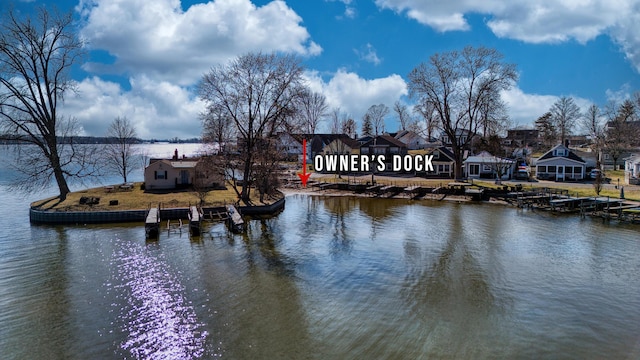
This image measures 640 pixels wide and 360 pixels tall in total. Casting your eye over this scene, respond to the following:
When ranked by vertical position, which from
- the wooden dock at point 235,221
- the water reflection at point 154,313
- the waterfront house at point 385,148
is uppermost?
the waterfront house at point 385,148

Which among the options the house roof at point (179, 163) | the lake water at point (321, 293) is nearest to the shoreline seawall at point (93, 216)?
the lake water at point (321, 293)

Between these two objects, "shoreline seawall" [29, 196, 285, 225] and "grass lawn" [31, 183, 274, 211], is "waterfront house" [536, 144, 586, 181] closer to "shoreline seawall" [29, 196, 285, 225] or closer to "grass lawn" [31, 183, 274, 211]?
"grass lawn" [31, 183, 274, 211]

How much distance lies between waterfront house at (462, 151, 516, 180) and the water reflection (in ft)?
150

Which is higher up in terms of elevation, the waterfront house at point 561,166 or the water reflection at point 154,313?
the waterfront house at point 561,166

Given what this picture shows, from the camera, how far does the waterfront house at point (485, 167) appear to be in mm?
53200

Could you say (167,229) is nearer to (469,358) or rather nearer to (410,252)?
(410,252)

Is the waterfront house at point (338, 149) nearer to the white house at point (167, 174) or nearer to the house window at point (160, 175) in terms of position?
the white house at point (167, 174)

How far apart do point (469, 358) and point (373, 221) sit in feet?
67.8

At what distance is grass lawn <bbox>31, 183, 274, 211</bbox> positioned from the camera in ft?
104

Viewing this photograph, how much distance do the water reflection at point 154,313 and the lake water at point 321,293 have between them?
7cm

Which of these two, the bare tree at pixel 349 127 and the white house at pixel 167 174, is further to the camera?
the bare tree at pixel 349 127

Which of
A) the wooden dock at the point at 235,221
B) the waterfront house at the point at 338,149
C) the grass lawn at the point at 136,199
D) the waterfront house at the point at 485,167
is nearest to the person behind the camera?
the wooden dock at the point at 235,221

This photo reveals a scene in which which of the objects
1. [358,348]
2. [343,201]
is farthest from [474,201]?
[358,348]

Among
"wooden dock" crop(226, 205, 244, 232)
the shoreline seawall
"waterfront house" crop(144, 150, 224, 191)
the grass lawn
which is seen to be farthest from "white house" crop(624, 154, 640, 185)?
the shoreline seawall
